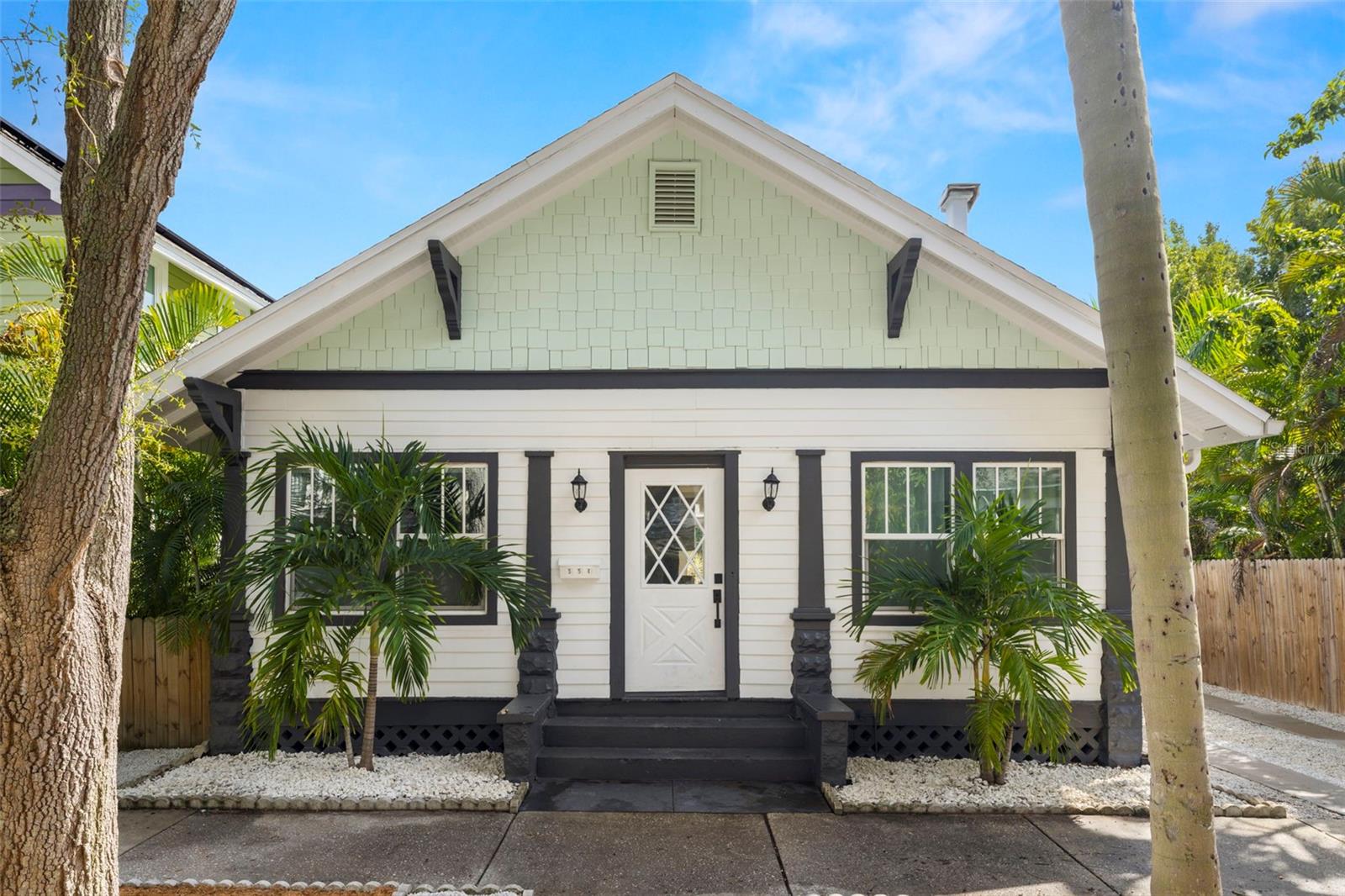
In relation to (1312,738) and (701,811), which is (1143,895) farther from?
(1312,738)

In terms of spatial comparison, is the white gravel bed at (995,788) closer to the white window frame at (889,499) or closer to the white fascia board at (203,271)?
the white window frame at (889,499)

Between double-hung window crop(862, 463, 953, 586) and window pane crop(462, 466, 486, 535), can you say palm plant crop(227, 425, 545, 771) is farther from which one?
double-hung window crop(862, 463, 953, 586)

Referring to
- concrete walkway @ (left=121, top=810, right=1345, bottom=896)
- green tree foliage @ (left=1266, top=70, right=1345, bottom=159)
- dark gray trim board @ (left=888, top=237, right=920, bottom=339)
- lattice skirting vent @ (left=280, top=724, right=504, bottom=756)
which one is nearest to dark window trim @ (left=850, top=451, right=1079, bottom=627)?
dark gray trim board @ (left=888, top=237, right=920, bottom=339)

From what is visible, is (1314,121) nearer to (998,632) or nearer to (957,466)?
(957,466)

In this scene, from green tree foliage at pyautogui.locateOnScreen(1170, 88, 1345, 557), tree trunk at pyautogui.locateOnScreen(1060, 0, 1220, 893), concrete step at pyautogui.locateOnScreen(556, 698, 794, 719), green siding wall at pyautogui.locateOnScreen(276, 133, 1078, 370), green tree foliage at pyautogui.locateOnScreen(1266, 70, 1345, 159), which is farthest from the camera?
green tree foliage at pyautogui.locateOnScreen(1266, 70, 1345, 159)

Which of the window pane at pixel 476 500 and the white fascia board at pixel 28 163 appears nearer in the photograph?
the window pane at pixel 476 500

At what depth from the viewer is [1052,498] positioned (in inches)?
277

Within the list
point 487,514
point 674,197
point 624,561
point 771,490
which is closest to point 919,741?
point 771,490

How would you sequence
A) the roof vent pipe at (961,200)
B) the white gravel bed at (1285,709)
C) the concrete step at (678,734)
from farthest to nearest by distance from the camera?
the white gravel bed at (1285,709), the roof vent pipe at (961,200), the concrete step at (678,734)

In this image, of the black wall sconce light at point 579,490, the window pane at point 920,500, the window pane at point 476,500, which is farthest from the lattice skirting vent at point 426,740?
the window pane at point 920,500

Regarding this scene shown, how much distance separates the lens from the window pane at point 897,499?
7.04 m

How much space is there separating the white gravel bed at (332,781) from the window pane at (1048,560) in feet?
14.5

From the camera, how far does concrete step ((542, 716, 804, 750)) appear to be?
6551mm

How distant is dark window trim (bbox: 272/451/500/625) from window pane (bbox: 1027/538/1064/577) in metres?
4.38
